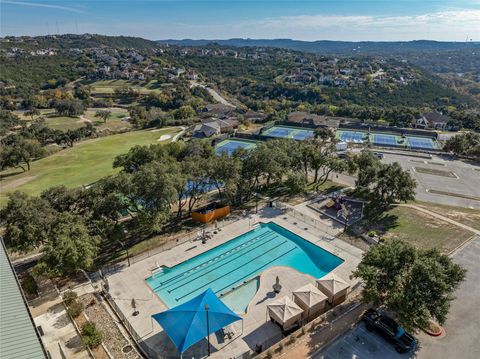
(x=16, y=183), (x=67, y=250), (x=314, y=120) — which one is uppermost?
(x=67, y=250)

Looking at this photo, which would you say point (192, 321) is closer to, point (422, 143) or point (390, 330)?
point (390, 330)

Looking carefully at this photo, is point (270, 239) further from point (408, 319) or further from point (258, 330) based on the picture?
point (408, 319)

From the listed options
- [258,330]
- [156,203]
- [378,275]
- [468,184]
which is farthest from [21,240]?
[468,184]

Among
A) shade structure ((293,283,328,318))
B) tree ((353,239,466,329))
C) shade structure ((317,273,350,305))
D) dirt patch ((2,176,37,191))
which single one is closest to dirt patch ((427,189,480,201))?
tree ((353,239,466,329))

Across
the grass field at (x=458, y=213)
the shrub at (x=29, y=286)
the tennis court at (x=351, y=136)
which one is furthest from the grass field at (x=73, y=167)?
the grass field at (x=458, y=213)

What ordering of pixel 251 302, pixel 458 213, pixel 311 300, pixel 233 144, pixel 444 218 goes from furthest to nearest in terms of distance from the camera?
pixel 233 144
pixel 458 213
pixel 444 218
pixel 251 302
pixel 311 300

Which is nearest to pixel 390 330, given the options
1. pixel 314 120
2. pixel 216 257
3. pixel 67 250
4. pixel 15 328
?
pixel 216 257

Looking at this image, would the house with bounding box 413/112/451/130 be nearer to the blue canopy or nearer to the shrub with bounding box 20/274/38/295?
the blue canopy
